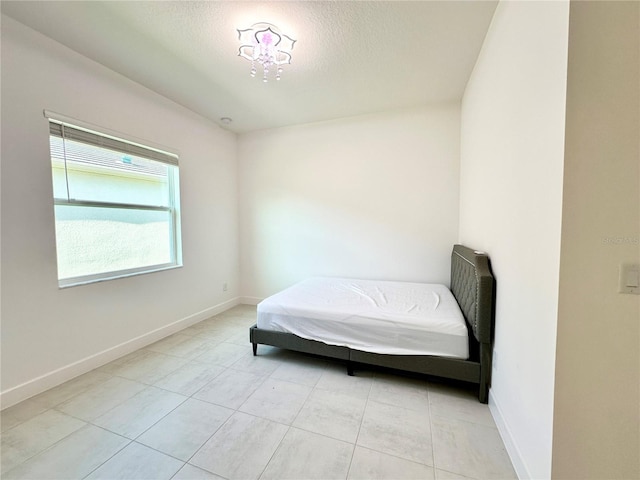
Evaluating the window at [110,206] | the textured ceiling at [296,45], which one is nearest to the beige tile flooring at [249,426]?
the window at [110,206]

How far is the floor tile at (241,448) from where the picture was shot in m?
1.31

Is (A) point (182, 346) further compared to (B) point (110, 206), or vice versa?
(A) point (182, 346)

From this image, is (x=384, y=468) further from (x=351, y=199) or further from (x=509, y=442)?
(x=351, y=199)

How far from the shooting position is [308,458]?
4.47ft

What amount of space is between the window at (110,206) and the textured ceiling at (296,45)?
0.72 m

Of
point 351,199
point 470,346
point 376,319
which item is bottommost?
point 470,346

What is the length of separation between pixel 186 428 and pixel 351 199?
114 inches

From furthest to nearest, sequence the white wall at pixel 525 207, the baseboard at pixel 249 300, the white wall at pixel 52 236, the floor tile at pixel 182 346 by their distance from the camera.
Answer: the baseboard at pixel 249 300, the floor tile at pixel 182 346, the white wall at pixel 52 236, the white wall at pixel 525 207

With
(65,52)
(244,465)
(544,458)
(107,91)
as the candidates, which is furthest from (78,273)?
(544,458)

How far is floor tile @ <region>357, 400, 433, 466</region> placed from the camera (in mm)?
1401

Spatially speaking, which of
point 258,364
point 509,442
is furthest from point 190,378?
point 509,442

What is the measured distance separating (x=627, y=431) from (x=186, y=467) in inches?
77.6

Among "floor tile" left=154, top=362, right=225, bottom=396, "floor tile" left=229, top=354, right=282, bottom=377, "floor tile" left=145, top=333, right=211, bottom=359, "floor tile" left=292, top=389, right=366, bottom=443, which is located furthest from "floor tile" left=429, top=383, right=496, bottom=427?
"floor tile" left=145, top=333, right=211, bottom=359

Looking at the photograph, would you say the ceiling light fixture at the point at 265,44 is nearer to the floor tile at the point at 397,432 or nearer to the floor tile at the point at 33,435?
the floor tile at the point at 397,432
